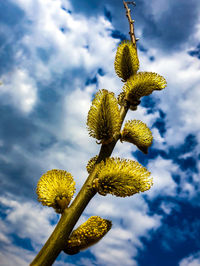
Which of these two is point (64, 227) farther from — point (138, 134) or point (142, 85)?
point (142, 85)

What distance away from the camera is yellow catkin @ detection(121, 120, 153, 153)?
3.21 metres

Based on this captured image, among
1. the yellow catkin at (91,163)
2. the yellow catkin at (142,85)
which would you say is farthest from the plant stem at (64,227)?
the yellow catkin at (142,85)

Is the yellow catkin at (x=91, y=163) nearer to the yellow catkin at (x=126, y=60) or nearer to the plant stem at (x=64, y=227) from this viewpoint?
the plant stem at (x=64, y=227)

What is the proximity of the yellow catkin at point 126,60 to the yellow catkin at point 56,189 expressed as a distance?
5.76 feet

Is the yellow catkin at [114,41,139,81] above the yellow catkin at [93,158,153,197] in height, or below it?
above

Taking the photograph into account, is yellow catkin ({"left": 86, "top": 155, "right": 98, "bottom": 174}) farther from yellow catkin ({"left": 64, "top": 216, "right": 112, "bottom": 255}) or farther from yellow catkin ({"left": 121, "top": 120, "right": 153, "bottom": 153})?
yellow catkin ({"left": 64, "top": 216, "right": 112, "bottom": 255})

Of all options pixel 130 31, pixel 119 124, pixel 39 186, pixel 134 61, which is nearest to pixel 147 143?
pixel 119 124

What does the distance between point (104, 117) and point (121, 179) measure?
2.40ft

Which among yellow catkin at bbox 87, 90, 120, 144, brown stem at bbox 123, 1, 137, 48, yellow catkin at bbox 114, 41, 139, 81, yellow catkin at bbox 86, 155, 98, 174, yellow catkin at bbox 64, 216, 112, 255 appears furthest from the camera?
brown stem at bbox 123, 1, 137, 48

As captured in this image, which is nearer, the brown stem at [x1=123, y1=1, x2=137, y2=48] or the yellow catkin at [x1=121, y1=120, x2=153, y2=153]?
the yellow catkin at [x1=121, y1=120, x2=153, y2=153]

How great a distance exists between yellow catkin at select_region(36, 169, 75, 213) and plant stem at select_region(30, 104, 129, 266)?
0.09 m

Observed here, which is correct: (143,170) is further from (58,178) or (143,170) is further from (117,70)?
(117,70)

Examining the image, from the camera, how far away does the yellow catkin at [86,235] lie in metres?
2.52

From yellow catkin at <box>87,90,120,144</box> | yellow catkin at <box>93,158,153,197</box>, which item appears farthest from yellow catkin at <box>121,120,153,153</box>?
yellow catkin at <box>93,158,153,197</box>
